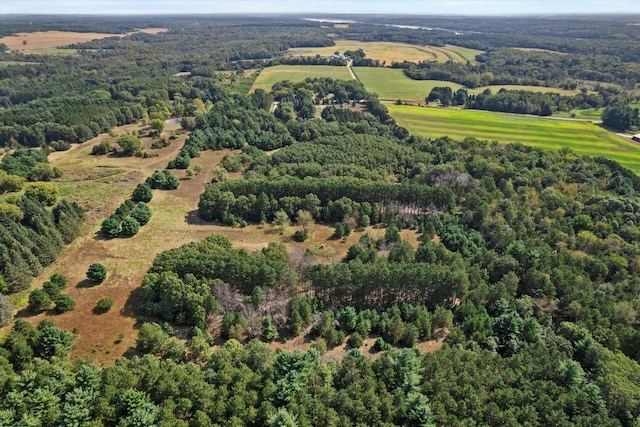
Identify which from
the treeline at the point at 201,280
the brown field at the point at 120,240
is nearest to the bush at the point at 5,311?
the brown field at the point at 120,240

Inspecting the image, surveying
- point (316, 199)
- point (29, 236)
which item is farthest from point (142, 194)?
point (316, 199)

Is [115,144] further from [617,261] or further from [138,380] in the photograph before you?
[617,261]

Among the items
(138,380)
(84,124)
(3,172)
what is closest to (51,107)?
(84,124)

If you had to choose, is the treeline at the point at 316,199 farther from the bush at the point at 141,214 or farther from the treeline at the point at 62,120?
the treeline at the point at 62,120

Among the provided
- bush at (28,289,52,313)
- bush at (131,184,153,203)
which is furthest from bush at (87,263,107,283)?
bush at (131,184,153,203)

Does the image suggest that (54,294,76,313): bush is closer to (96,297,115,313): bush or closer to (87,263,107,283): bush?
(96,297,115,313): bush
